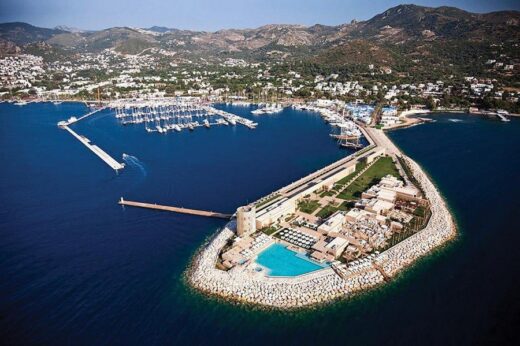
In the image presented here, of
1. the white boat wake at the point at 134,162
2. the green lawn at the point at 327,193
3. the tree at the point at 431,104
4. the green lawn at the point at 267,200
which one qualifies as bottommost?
the green lawn at the point at 327,193

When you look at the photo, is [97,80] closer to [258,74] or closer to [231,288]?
[258,74]

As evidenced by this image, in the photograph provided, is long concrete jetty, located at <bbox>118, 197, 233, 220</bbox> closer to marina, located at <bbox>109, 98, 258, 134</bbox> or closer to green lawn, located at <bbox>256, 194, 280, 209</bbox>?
green lawn, located at <bbox>256, 194, 280, 209</bbox>

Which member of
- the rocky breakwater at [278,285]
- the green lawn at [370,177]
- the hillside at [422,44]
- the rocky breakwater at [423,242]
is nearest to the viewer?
the rocky breakwater at [278,285]

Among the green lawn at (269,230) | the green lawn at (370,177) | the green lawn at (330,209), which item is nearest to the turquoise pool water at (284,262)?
the green lawn at (269,230)

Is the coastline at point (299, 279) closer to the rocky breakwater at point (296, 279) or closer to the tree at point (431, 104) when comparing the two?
the rocky breakwater at point (296, 279)

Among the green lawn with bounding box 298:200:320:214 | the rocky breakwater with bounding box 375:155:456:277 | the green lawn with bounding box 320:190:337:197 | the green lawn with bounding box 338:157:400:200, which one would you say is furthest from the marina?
the rocky breakwater with bounding box 375:155:456:277

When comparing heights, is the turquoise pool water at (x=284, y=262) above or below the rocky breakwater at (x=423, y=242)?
below

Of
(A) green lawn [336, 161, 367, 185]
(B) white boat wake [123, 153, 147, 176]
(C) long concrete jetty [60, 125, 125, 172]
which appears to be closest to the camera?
(A) green lawn [336, 161, 367, 185]
